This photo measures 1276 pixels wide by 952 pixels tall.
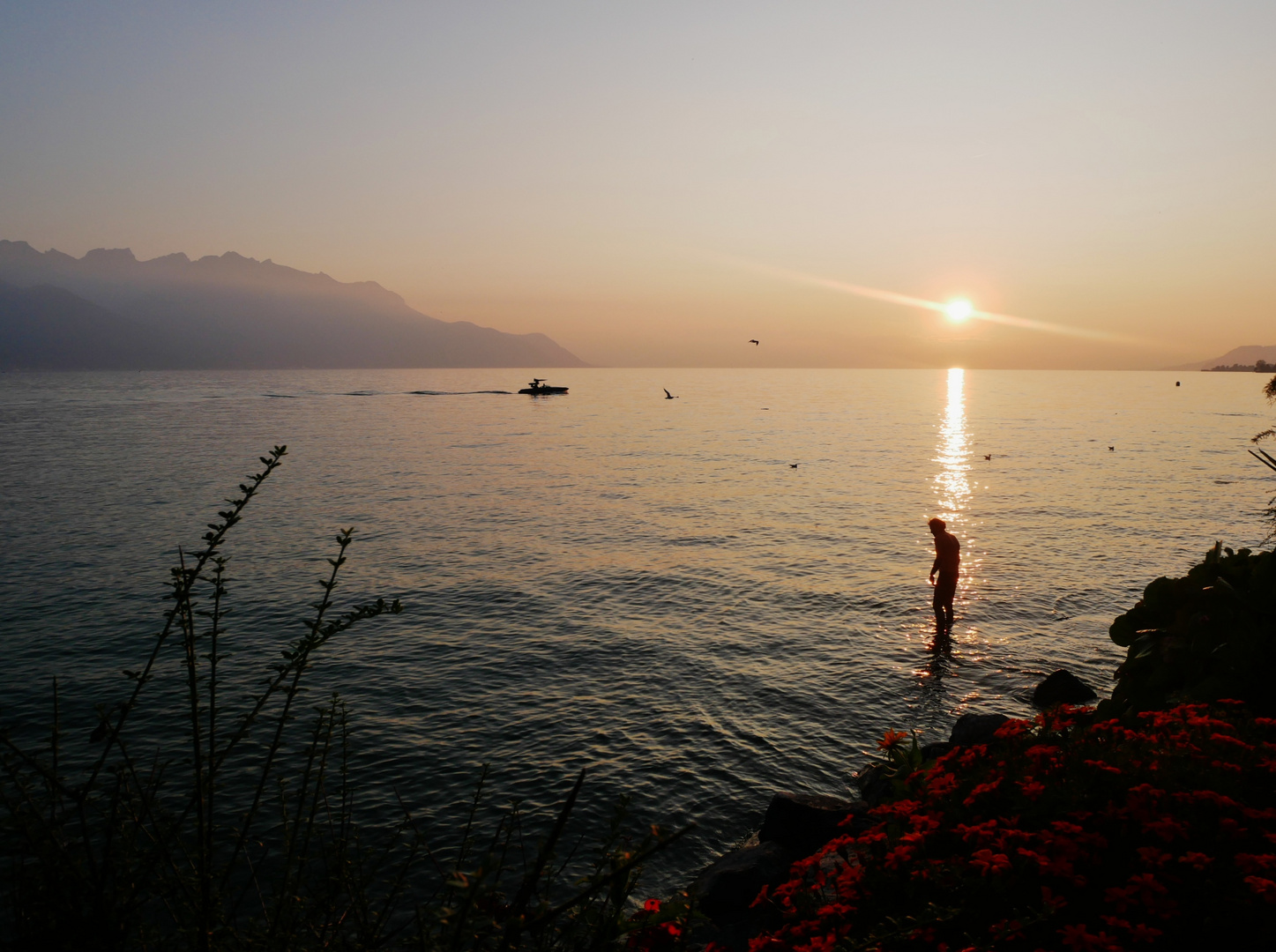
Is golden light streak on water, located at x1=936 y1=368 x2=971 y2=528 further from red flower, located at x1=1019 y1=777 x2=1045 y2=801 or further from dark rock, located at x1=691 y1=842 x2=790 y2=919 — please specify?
red flower, located at x1=1019 y1=777 x2=1045 y2=801

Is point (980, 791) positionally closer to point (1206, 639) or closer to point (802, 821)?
point (802, 821)

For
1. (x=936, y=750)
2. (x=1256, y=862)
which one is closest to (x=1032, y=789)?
(x=1256, y=862)

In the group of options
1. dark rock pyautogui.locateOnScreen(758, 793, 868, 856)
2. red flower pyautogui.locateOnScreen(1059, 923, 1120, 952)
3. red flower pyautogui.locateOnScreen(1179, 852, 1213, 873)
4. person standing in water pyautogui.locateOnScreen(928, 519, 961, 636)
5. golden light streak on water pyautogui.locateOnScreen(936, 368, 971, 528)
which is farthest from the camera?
golden light streak on water pyautogui.locateOnScreen(936, 368, 971, 528)

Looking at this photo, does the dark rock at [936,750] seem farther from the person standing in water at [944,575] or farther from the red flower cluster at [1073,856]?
the person standing in water at [944,575]

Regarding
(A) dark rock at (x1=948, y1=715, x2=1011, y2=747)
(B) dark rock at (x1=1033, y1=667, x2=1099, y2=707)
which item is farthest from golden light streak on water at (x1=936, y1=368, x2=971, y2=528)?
(A) dark rock at (x1=948, y1=715, x2=1011, y2=747)

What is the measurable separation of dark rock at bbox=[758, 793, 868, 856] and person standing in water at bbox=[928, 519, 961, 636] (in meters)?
10.3

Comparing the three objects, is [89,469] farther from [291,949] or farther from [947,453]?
[947,453]

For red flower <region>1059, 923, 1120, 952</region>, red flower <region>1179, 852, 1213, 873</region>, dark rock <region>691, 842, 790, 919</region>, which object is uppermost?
red flower <region>1179, 852, 1213, 873</region>

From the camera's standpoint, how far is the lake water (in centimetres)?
1439

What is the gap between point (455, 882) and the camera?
2520 mm

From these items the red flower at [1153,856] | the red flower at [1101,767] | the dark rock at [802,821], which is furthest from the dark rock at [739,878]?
the red flower at [1153,856]

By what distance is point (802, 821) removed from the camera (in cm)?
1070

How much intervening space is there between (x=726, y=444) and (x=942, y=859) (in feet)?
240

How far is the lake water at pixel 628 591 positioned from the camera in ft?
47.2
